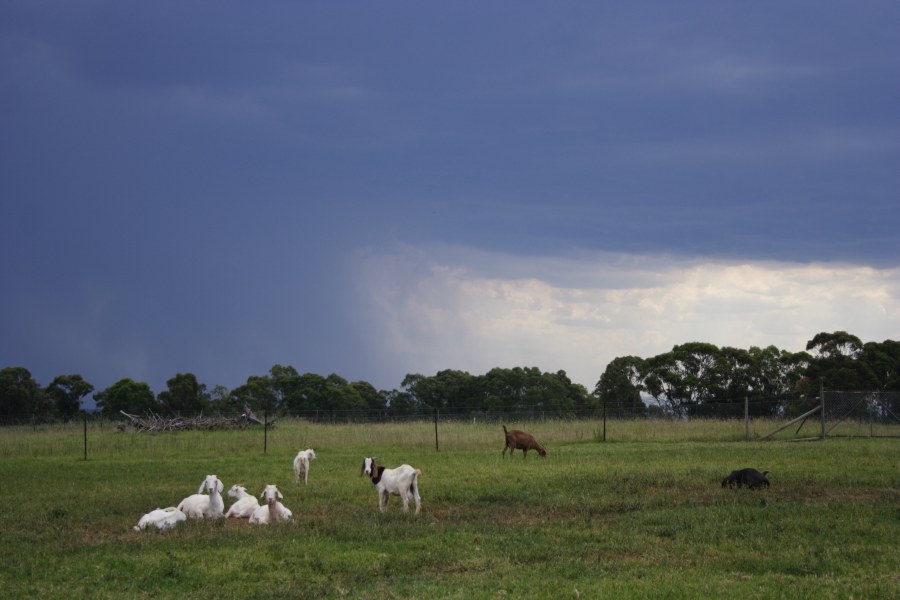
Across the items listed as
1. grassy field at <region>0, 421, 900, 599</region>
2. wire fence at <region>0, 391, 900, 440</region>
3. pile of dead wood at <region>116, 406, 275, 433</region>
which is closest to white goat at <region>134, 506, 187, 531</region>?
grassy field at <region>0, 421, 900, 599</region>

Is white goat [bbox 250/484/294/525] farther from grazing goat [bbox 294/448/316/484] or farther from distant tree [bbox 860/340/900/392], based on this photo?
distant tree [bbox 860/340/900/392]

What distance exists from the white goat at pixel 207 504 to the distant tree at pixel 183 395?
54840mm

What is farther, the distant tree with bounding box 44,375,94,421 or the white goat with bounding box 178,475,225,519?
the distant tree with bounding box 44,375,94,421

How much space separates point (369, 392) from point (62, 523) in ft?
210

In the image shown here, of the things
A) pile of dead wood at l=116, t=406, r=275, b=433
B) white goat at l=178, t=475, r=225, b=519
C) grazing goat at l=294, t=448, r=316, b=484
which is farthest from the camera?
pile of dead wood at l=116, t=406, r=275, b=433

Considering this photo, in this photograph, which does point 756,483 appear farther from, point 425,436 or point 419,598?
point 425,436

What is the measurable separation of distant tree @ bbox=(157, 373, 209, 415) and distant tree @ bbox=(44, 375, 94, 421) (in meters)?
6.38

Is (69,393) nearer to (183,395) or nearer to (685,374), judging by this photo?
(183,395)

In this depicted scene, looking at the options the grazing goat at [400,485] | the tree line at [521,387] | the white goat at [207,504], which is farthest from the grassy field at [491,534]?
the tree line at [521,387]

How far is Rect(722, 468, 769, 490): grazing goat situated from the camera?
17.5 m

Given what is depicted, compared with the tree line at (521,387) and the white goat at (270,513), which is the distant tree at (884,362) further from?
the white goat at (270,513)

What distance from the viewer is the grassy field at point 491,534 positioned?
9.85 metres

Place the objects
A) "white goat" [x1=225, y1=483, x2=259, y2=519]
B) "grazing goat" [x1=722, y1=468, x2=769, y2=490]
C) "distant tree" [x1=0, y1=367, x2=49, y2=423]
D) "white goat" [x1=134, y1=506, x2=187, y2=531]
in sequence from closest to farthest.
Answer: "white goat" [x1=134, y1=506, x2=187, y2=531]
"white goat" [x1=225, y1=483, x2=259, y2=519]
"grazing goat" [x1=722, y1=468, x2=769, y2=490]
"distant tree" [x1=0, y1=367, x2=49, y2=423]

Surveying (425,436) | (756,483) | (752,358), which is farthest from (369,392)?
(756,483)
